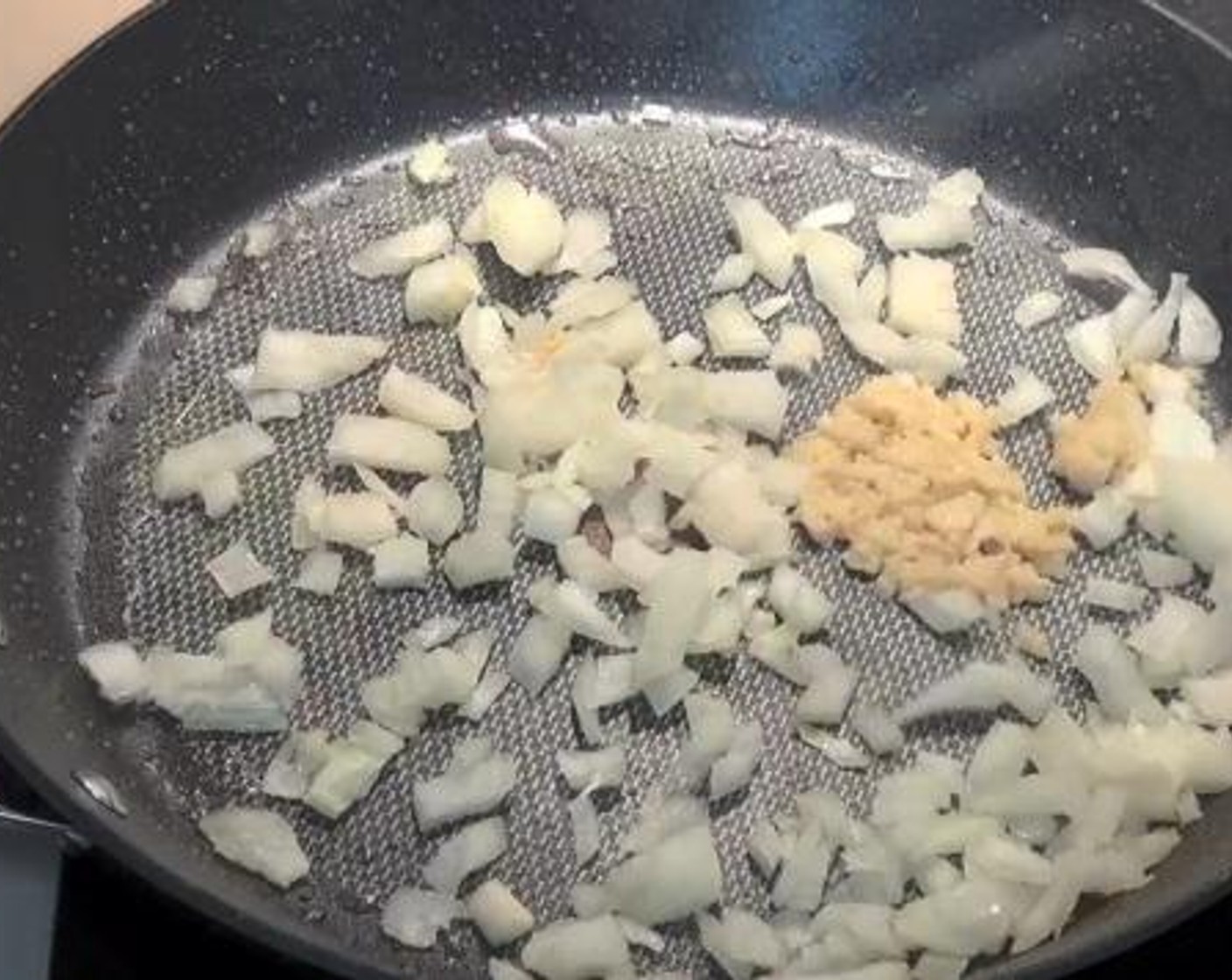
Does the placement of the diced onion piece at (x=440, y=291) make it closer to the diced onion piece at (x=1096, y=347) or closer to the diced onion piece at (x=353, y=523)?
the diced onion piece at (x=353, y=523)

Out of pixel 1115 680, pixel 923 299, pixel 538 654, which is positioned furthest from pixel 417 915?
pixel 923 299

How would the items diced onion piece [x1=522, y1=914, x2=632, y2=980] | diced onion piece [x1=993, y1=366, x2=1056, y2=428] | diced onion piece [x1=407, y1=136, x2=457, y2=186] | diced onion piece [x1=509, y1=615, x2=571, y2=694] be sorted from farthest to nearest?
diced onion piece [x1=407, y1=136, x2=457, y2=186], diced onion piece [x1=993, y1=366, x2=1056, y2=428], diced onion piece [x1=509, y1=615, x2=571, y2=694], diced onion piece [x1=522, y1=914, x2=632, y2=980]

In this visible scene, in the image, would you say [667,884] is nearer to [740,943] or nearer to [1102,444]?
[740,943]

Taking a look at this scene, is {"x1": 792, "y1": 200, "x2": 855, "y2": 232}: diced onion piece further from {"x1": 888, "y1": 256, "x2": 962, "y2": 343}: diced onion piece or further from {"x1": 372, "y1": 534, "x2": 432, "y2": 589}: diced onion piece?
{"x1": 372, "y1": 534, "x2": 432, "y2": 589}: diced onion piece

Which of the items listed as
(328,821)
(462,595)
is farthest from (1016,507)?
(328,821)

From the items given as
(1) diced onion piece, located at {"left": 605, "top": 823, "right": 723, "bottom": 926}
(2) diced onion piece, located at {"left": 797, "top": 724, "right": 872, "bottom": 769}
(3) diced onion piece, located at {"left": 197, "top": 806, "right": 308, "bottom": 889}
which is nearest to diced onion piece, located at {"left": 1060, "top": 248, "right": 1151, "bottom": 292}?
(2) diced onion piece, located at {"left": 797, "top": 724, "right": 872, "bottom": 769}

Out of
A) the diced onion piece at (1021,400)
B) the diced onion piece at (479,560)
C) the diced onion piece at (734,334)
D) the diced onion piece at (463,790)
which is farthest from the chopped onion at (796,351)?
the diced onion piece at (463,790)
